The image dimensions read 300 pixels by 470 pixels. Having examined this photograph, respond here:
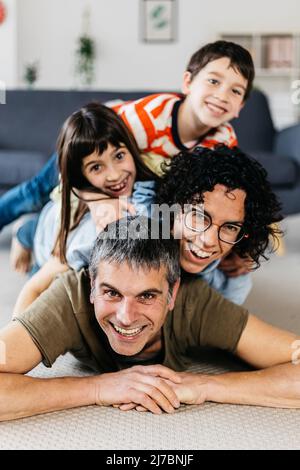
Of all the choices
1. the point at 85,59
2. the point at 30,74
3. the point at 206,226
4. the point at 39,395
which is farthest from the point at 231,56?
the point at 85,59

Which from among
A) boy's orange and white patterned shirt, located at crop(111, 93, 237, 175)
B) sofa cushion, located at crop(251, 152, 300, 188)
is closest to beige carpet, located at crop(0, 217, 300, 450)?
boy's orange and white patterned shirt, located at crop(111, 93, 237, 175)

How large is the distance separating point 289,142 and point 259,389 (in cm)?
245

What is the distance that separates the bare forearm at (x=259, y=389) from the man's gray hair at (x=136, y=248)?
0.28m

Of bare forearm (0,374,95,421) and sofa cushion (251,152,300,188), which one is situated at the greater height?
sofa cushion (251,152,300,188)

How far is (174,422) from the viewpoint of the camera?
1.41 metres

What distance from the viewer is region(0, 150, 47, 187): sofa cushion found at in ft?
10.9

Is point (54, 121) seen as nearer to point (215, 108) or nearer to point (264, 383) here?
point (215, 108)

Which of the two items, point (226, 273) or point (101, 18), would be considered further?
point (101, 18)

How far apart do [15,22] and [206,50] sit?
5.10 metres

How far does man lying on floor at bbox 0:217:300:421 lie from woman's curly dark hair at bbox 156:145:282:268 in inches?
7.9

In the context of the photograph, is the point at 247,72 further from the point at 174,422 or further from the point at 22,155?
the point at 22,155

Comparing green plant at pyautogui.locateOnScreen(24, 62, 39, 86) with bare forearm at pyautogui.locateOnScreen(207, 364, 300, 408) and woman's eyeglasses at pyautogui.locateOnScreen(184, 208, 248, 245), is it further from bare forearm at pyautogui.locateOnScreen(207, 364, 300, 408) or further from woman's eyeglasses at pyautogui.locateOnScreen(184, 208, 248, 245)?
bare forearm at pyautogui.locateOnScreen(207, 364, 300, 408)

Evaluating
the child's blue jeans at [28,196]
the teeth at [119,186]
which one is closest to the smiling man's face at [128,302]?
the teeth at [119,186]
